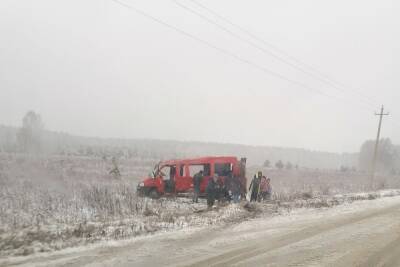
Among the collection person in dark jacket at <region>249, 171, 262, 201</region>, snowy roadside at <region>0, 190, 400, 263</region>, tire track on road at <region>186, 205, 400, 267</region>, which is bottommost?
snowy roadside at <region>0, 190, 400, 263</region>

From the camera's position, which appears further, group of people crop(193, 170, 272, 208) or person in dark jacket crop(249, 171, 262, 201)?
person in dark jacket crop(249, 171, 262, 201)

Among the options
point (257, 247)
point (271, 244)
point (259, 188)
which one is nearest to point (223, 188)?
point (259, 188)

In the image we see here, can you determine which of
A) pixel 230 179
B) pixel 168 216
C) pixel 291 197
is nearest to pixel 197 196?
pixel 230 179

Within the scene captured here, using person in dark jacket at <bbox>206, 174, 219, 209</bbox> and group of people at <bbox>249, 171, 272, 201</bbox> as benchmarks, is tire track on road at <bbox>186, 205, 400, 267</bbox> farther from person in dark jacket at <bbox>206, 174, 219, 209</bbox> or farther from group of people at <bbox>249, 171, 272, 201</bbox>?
group of people at <bbox>249, 171, 272, 201</bbox>

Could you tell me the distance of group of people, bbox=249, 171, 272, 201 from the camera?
821 inches

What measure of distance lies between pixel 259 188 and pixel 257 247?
11.2 metres

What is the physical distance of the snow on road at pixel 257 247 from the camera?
861 centimetres

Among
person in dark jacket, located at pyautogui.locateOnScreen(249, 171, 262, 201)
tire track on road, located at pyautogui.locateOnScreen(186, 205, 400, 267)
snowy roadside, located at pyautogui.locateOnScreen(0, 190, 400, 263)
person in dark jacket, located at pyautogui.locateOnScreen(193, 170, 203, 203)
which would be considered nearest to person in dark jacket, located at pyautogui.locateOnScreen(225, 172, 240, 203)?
person in dark jacket, located at pyautogui.locateOnScreen(249, 171, 262, 201)

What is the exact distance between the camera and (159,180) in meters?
22.9

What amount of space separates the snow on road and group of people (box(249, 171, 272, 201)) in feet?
23.2

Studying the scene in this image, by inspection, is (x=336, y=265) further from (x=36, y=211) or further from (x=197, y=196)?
(x=197, y=196)

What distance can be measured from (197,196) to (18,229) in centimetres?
1048

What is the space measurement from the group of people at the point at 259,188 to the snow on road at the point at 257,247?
23.2ft

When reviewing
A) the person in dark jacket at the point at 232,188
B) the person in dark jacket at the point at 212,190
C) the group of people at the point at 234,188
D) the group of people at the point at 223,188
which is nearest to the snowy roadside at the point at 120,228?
the person in dark jacket at the point at 212,190
